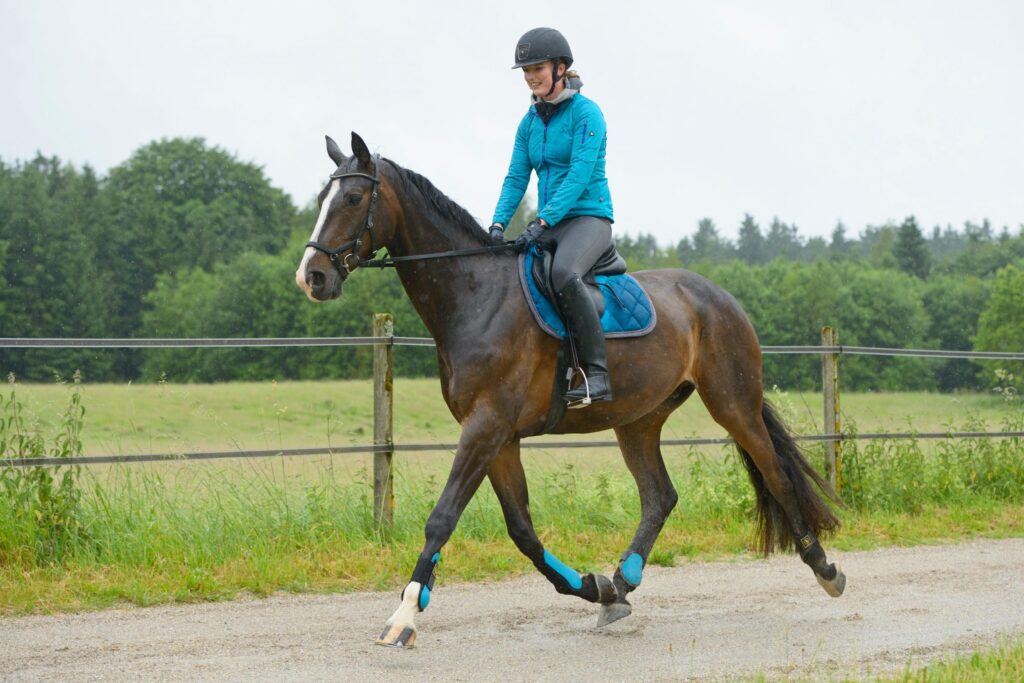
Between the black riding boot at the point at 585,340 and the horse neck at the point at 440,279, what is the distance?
34cm

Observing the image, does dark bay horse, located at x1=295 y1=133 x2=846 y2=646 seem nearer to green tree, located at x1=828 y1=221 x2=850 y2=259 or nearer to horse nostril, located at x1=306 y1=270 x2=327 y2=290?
horse nostril, located at x1=306 y1=270 x2=327 y2=290

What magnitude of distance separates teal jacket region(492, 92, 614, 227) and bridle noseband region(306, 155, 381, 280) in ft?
2.87

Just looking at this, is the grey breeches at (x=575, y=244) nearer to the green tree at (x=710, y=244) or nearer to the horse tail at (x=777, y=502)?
the horse tail at (x=777, y=502)

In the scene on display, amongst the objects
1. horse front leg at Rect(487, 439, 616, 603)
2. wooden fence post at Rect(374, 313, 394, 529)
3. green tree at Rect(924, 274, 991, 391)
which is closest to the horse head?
horse front leg at Rect(487, 439, 616, 603)

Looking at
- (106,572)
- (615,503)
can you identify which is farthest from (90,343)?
(615,503)

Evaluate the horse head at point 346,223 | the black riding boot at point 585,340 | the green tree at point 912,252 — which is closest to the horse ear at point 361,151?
the horse head at point 346,223

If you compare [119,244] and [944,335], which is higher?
[119,244]

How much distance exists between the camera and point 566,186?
5836 mm

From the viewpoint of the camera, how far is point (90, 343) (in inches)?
289

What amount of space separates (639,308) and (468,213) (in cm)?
121

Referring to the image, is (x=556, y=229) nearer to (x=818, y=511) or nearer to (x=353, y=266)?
(x=353, y=266)

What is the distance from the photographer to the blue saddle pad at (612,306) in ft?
19.0

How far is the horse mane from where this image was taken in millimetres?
5750

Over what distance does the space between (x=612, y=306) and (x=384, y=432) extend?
2.82 meters
